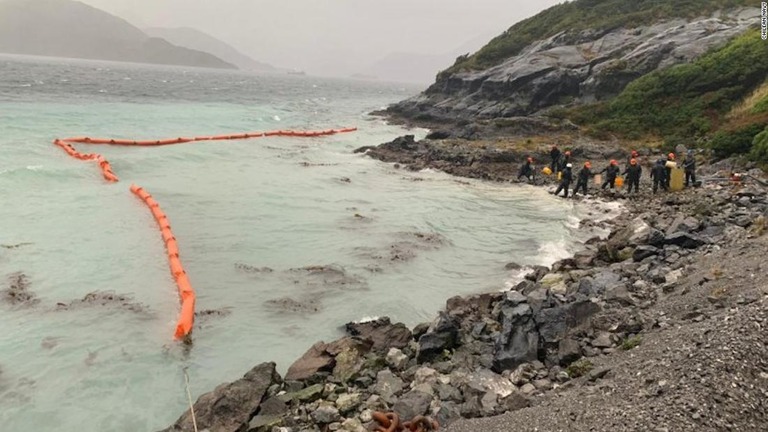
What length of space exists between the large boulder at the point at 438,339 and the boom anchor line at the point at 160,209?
5.31 metres

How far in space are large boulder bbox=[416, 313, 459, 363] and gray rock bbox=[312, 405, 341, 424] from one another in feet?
7.76

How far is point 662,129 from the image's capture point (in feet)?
119

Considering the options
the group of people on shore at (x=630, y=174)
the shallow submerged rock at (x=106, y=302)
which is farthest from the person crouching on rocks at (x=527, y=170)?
the shallow submerged rock at (x=106, y=302)

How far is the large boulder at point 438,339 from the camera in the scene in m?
10.2

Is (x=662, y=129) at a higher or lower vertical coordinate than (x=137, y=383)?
higher

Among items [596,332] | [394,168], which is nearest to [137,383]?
[596,332]

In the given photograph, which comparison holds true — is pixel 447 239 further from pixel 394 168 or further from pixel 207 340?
pixel 394 168

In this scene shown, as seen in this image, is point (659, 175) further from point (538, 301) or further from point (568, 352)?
point (568, 352)

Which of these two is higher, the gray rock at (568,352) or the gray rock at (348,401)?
the gray rock at (568,352)

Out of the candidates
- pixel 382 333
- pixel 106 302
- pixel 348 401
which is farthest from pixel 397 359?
pixel 106 302

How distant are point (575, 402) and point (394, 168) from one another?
27.9 metres

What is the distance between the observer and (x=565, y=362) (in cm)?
904

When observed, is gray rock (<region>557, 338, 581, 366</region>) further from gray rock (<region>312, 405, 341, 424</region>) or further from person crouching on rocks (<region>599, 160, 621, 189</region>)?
person crouching on rocks (<region>599, 160, 621, 189</region>)

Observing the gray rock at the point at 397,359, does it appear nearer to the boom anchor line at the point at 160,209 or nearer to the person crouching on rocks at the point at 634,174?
the boom anchor line at the point at 160,209
